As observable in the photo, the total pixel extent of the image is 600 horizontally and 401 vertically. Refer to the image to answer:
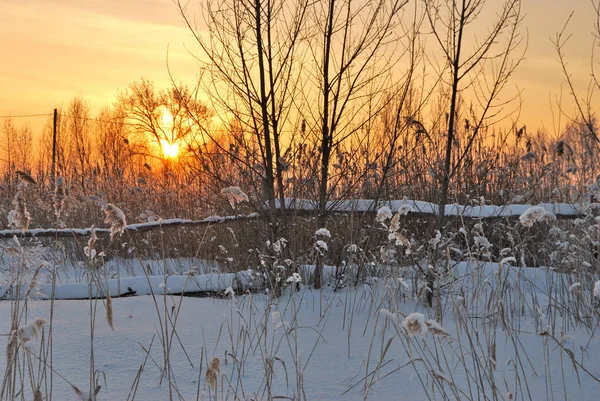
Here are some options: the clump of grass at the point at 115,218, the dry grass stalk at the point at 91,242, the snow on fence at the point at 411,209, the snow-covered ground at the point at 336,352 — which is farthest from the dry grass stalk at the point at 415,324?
the snow on fence at the point at 411,209

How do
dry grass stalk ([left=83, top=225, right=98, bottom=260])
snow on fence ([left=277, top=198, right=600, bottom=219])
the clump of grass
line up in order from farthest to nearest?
snow on fence ([left=277, top=198, right=600, bottom=219]) < dry grass stalk ([left=83, top=225, right=98, bottom=260]) < the clump of grass

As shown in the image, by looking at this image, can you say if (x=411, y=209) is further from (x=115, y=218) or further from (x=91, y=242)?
(x=115, y=218)

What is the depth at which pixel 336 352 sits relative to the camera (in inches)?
126

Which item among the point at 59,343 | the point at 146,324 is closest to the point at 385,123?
the point at 146,324

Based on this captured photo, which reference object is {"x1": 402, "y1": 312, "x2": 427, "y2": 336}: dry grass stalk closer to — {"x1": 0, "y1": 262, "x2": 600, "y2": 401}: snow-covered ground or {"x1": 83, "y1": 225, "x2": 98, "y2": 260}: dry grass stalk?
{"x1": 0, "y1": 262, "x2": 600, "y2": 401}: snow-covered ground

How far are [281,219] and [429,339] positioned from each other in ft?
5.59

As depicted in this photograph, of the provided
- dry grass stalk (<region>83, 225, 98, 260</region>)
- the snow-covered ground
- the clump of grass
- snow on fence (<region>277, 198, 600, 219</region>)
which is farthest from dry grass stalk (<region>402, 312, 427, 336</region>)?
snow on fence (<region>277, 198, 600, 219</region>)

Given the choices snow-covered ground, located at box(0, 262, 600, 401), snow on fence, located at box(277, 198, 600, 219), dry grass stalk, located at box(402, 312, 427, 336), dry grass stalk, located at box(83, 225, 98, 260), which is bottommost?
snow-covered ground, located at box(0, 262, 600, 401)

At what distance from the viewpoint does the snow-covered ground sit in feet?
7.98

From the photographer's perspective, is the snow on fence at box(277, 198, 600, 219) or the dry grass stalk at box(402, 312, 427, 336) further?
the snow on fence at box(277, 198, 600, 219)

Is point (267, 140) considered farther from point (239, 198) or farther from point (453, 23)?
point (239, 198)

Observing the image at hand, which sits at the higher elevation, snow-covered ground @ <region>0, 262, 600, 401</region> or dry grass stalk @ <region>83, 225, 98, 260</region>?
dry grass stalk @ <region>83, 225, 98, 260</region>

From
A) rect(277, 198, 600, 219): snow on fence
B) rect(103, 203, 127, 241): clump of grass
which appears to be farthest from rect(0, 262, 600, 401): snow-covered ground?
rect(277, 198, 600, 219): snow on fence

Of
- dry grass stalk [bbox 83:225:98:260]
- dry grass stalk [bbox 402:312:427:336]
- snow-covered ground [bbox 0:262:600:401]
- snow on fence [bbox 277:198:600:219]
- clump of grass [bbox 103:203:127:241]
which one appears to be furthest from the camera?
snow on fence [bbox 277:198:600:219]
